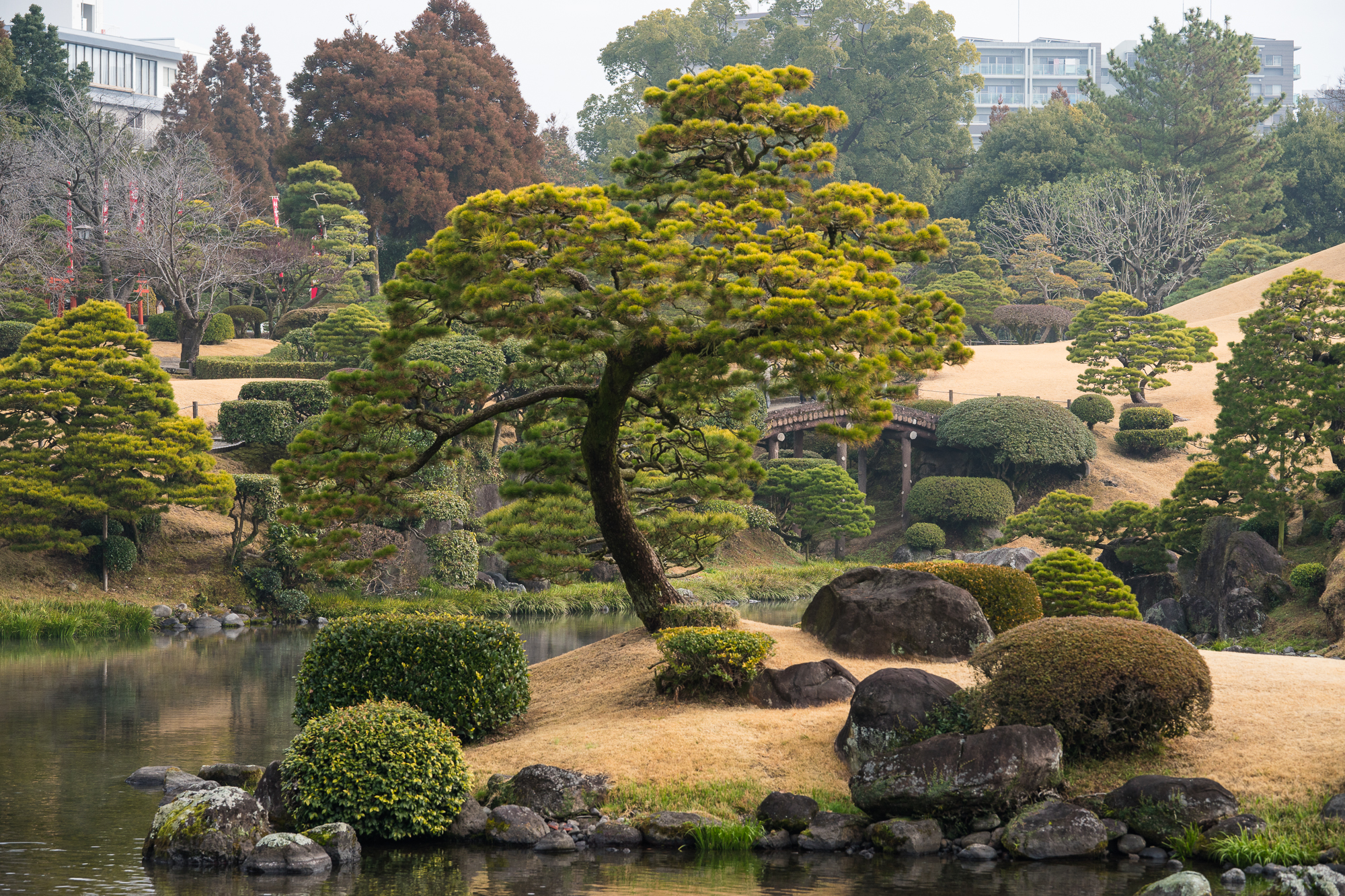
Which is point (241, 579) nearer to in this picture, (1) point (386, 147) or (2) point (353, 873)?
(2) point (353, 873)

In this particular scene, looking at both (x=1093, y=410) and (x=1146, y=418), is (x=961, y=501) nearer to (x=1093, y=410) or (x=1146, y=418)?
(x=1093, y=410)

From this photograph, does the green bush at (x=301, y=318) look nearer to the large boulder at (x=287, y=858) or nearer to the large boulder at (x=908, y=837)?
the large boulder at (x=287, y=858)

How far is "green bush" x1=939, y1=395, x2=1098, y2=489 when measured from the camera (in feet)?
116

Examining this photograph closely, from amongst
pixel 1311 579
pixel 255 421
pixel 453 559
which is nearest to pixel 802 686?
pixel 1311 579

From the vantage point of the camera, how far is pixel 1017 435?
3544 cm

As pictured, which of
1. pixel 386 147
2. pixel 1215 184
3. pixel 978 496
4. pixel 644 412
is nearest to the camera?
pixel 644 412

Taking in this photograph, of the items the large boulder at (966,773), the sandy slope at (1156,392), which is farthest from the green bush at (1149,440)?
the large boulder at (966,773)

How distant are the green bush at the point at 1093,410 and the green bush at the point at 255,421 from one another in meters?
24.0

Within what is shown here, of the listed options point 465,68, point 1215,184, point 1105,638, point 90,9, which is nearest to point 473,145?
point 465,68

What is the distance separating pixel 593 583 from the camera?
2823 centimetres

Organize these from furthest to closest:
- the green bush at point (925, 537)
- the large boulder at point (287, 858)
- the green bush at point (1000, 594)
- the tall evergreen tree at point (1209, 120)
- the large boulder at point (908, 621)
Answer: the tall evergreen tree at point (1209, 120)
the green bush at point (925, 537)
the green bush at point (1000, 594)
the large boulder at point (908, 621)
the large boulder at point (287, 858)

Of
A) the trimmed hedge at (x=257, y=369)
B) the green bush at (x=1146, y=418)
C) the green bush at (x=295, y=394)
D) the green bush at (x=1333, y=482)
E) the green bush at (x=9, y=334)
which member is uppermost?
the green bush at (x=9, y=334)

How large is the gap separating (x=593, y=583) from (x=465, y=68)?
1061 inches

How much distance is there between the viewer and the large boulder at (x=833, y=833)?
29.0 ft
